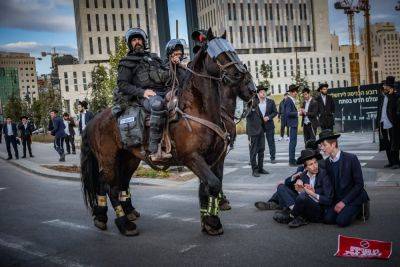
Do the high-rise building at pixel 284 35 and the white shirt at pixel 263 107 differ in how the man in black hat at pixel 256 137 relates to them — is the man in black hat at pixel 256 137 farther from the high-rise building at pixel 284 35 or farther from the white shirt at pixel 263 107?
the high-rise building at pixel 284 35

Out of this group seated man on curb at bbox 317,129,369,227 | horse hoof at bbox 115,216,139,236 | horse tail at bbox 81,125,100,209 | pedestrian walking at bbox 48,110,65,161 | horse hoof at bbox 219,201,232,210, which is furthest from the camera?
pedestrian walking at bbox 48,110,65,161

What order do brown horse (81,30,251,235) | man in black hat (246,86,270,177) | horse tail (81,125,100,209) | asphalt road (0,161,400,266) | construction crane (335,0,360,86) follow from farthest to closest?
construction crane (335,0,360,86), man in black hat (246,86,270,177), horse tail (81,125,100,209), brown horse (81,30,251,235), asphalt road (0,161,400,266)

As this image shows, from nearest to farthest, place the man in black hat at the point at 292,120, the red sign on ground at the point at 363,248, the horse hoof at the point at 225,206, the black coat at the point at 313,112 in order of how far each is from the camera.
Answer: the red sign on ground at the point at 363,248 < the horse hoof at the point at 225,206 < the man in black hat at the point at 292,120 < the black coat at the point at 313,112

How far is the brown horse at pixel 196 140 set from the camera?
16.8 ft

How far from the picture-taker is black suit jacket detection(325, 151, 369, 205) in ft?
18.3

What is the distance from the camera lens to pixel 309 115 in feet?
37.5

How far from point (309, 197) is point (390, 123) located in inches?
197

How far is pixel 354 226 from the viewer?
5535 mm

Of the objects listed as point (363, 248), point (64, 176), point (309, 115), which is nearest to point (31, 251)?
point (363, 248)

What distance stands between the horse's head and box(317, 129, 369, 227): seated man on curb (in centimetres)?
146

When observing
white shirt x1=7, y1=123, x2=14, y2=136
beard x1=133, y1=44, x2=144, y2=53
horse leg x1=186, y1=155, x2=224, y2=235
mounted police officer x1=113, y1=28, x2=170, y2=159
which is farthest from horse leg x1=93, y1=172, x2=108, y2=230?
white shirt x1=7, y1=123, x2=14, y2=136

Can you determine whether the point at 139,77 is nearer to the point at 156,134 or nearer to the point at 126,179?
the point at 156,134

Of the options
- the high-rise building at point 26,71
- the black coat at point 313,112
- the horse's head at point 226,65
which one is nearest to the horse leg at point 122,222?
the horse's head at point 226,65

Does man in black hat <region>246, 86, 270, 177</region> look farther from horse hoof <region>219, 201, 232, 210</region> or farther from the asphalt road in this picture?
horse hoof <region>219, 201, 232, 210</region>
